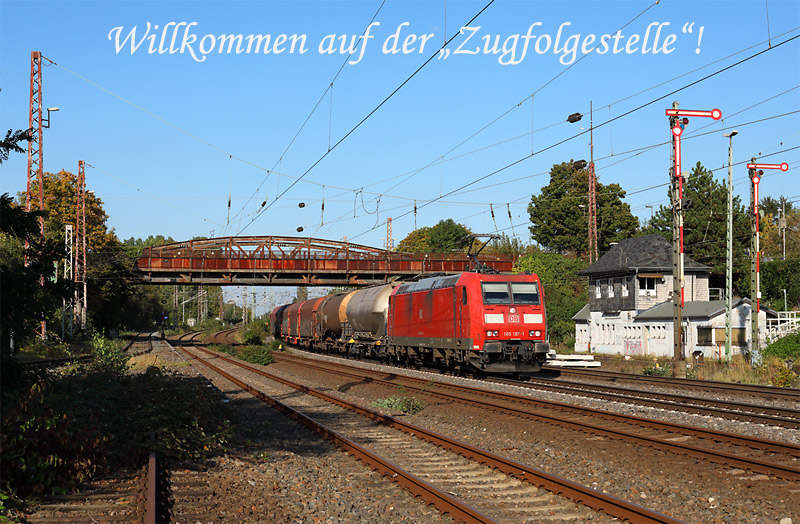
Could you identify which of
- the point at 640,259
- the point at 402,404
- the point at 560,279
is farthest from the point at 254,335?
the point at 402,404

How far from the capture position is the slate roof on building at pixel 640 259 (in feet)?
149

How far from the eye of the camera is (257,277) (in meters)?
56.8

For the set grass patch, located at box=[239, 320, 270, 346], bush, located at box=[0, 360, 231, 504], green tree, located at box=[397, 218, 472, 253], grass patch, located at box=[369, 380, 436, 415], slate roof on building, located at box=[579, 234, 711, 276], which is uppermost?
green tree, located at box=[397, 218, 472, 253]

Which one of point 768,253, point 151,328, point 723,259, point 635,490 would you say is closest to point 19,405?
point 635,490

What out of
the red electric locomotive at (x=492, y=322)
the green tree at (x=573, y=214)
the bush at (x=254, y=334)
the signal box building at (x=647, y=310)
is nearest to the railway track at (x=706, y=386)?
the red electric locomotive at (x=492, y=322)

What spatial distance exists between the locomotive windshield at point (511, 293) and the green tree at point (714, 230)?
4278cm

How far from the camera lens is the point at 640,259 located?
46.5 metres

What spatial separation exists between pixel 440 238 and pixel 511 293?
87.5 m

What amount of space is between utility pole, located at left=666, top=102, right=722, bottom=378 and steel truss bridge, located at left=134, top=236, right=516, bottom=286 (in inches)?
1199

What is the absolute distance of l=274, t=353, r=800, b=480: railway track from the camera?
975 cm

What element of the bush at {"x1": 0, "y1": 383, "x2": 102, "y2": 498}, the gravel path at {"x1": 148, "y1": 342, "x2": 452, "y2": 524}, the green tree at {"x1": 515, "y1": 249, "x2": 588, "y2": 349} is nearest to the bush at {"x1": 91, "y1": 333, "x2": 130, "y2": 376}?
the gravel path at {"x1": 148, "y1": 342, "x2": 452, "y2": 524}

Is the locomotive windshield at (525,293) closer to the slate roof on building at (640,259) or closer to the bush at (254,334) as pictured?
the slate roof on building at (640,259)

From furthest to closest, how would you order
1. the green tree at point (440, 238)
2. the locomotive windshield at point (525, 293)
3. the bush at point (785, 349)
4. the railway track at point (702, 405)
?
the green tree at point (440, 238) < the bush at point (785, 349) < the locomotive windshield at point (525, 293) < the railway track at point (702, 405)

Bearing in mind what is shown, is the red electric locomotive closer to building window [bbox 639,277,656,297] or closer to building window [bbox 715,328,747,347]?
building window [bbox 715,328,747,347]
